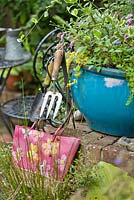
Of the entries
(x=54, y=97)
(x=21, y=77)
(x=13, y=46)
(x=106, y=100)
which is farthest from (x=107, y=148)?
(x=21, y=77)

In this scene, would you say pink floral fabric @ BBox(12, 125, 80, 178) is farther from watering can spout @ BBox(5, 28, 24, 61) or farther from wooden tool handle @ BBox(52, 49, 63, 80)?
watering can spout @ BBox(5, 28, 24, 61)

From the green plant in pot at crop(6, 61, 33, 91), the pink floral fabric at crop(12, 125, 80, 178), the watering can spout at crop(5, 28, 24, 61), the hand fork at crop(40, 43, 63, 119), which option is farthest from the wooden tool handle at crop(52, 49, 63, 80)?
the green plant in pot at crop(6, 61, 33, 91)

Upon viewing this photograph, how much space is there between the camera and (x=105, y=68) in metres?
1.79

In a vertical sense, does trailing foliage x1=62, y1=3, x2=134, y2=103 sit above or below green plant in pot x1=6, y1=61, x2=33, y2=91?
above

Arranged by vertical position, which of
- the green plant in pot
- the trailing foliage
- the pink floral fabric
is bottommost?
the green plant in pot

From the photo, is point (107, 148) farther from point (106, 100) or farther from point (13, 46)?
point (13, 46)

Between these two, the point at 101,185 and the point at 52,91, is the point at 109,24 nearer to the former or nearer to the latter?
the point at 52,91

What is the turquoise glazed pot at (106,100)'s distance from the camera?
1763 mm

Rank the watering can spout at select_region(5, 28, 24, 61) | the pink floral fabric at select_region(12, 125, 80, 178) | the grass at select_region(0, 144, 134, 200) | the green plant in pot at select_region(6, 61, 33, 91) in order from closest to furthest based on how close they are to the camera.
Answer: the grass at select_region(0, 144, 134, 200)
the pink floral fabric at select_region(12, 125, 80, 178)
the watering can spout at select_region(5, 28, 24, 61)
the green plant in pot at select_region(6, 61, 33, 91)

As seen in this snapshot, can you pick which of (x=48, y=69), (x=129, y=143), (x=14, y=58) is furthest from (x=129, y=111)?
(x=14, y=58)

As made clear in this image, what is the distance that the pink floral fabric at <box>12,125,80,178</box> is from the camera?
1.83 metres

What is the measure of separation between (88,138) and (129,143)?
6.9 inches

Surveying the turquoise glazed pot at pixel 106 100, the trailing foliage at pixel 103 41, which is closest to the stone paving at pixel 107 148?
the turquoise glazed pot at pixel 106 100

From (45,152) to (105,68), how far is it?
0.42 meters
